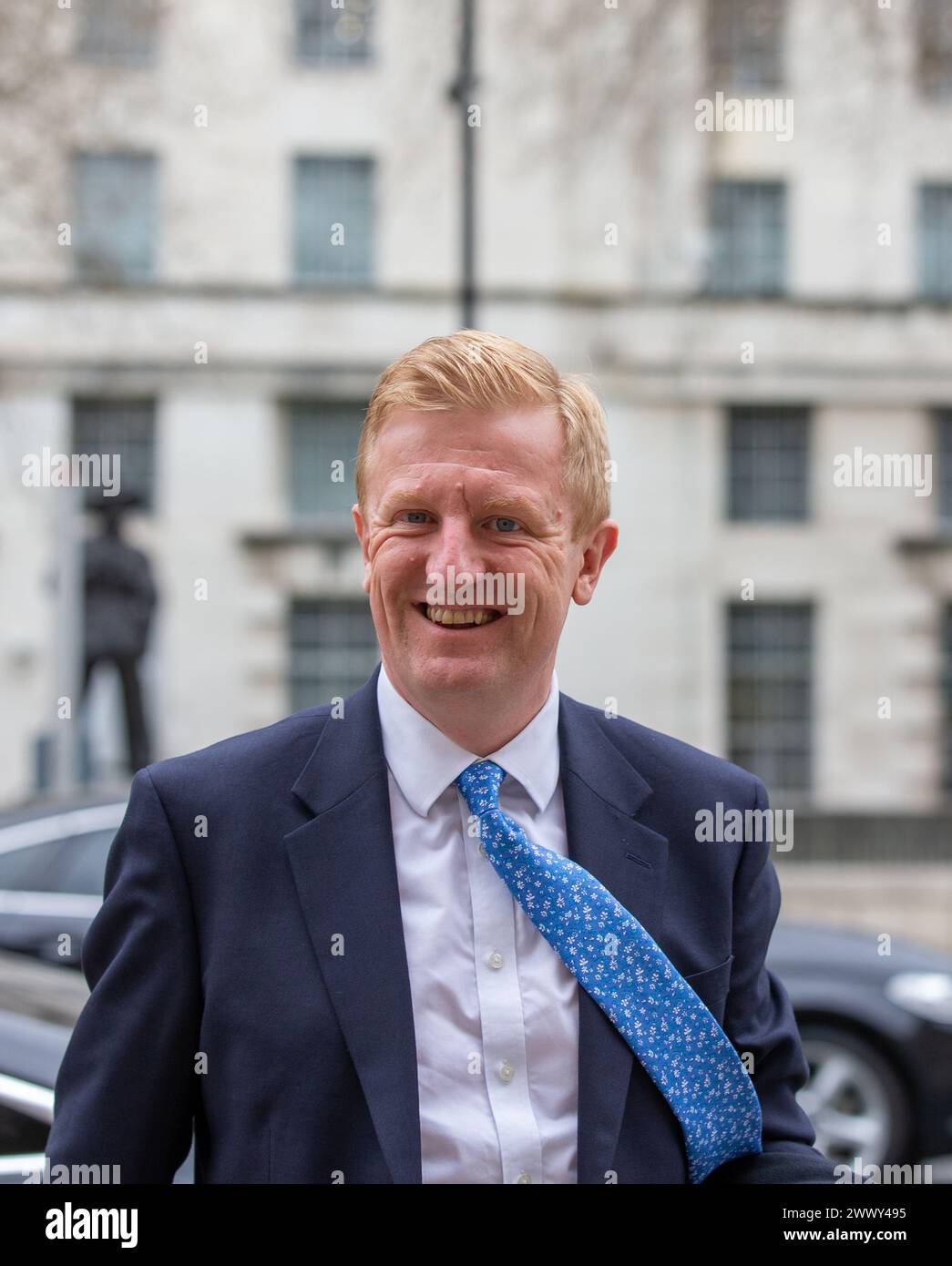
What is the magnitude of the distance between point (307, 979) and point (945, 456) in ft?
80.7

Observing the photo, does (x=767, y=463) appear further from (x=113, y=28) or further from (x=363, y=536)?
(x=363, y=536)

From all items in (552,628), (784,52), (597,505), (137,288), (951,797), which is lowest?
(951,797)

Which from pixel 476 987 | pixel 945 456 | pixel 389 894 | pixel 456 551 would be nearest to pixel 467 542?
pixel 456 551

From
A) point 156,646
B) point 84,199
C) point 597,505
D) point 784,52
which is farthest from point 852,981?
point 784,52

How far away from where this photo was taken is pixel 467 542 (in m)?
2.13

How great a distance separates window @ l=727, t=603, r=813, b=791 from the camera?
25172 mm

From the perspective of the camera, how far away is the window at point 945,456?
2530 cm

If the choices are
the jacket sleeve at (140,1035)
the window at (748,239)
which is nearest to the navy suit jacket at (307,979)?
the jacket sleeve at (140,1035)

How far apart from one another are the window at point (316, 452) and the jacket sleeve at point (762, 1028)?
73.6ft

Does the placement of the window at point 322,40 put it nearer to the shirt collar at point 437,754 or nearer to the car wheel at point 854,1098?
the car wheel at point 854,1098

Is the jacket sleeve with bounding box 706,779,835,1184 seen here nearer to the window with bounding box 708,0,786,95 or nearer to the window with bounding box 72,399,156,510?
the window with bounding box 708,0,786,95

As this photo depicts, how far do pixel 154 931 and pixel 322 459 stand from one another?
22.9m

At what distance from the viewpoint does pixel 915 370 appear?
2489 centimetres

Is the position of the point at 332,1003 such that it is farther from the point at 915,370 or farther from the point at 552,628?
the point at 915,370
